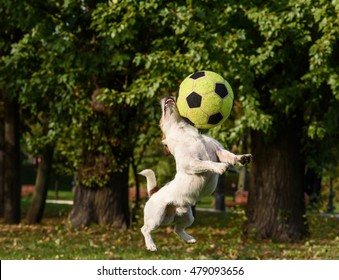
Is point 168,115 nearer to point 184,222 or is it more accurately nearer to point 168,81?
point 184,222

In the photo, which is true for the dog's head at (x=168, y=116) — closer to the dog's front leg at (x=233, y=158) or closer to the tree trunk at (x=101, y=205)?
the dog's front leg at (x=233, y=158)

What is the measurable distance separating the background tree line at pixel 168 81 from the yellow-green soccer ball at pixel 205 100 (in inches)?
323

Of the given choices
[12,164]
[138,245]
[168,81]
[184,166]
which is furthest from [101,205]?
[184,166]

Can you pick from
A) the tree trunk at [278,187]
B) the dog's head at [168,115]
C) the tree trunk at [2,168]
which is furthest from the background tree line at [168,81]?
the dog's head at [168,115]

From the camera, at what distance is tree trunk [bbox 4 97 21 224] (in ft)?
80.9

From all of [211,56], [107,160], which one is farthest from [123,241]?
[211,56]

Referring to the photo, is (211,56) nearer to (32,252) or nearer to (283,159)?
(283,159)

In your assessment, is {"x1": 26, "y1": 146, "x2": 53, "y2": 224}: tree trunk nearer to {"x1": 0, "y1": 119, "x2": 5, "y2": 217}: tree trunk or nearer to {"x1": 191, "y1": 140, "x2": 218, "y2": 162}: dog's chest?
{"x1": 0, "y1": 119, "x2": 5, "y2": 217}: tree trunk

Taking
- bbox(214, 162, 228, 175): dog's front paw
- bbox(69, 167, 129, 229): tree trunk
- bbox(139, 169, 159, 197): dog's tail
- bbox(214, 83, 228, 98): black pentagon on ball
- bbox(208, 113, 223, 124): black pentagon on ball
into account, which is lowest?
bbox(69, 167, 129, 229): tree trunk

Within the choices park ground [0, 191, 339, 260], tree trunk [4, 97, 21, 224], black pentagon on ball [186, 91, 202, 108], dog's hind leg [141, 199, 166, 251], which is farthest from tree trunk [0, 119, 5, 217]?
black pentagon on ball [186, 91, 202, 108]

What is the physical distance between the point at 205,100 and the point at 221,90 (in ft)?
0.37

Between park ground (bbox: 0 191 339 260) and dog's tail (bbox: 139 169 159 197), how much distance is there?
11580mm

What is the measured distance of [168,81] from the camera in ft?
36.9

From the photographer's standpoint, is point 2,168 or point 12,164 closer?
point 12,164
